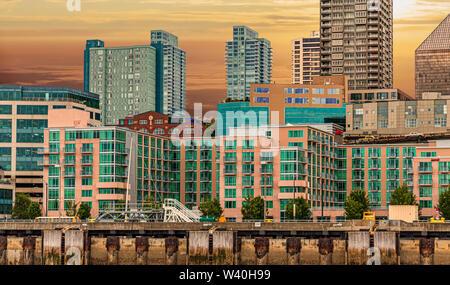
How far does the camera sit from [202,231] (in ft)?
486

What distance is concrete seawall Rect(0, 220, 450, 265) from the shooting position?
145 meters

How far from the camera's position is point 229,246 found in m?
147

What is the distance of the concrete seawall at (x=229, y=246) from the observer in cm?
14462

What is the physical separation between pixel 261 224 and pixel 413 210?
103 ft
